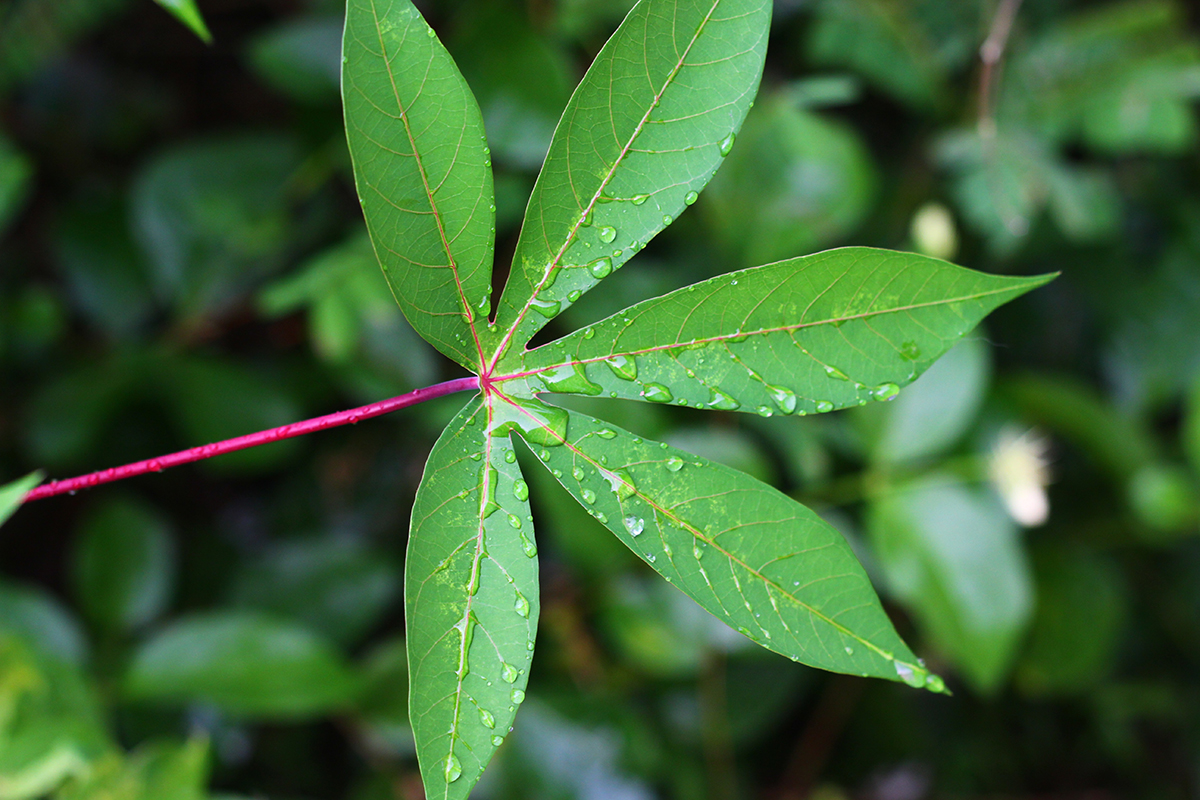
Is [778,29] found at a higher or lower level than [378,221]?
lower

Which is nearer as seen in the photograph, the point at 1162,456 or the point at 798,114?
the point at 798,114

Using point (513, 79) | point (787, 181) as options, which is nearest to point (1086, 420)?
point (787, 181)

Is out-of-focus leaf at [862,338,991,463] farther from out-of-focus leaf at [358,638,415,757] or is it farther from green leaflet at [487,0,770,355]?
green leaflet at [487,0,770,355]

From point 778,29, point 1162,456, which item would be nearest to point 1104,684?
point 1162,456

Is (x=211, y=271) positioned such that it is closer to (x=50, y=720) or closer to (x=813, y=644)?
(x=50, y=720)

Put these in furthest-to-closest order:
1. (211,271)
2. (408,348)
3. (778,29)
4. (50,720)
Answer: (778,29) < (211,271) < (408,348) < (50,720)

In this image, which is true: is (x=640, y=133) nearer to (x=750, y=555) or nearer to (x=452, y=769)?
(x=750, y=555)

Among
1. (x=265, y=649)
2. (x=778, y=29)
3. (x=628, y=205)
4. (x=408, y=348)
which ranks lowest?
(x=265, y=649)
